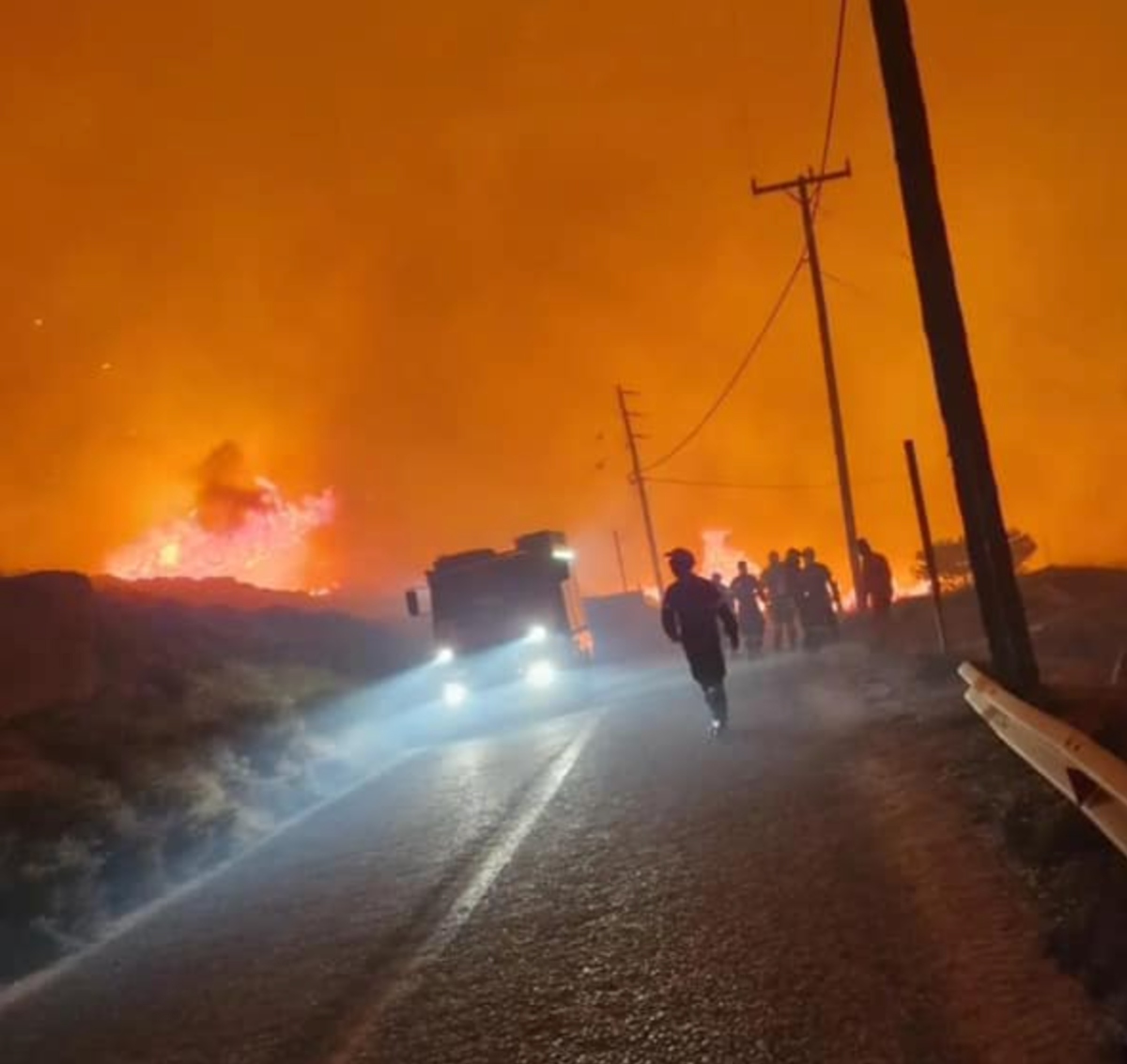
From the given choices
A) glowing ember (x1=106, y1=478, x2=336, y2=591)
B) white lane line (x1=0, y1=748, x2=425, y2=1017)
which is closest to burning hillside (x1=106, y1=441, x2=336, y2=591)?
glowing ember (x1=106, y1=478, x2=336, y2=591)

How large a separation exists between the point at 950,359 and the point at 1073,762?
580 centimetres

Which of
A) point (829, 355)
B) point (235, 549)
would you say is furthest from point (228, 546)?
point (829, 355)

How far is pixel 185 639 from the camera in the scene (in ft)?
104

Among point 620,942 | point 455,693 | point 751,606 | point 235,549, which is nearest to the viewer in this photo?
point 620,942

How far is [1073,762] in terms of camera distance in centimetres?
479

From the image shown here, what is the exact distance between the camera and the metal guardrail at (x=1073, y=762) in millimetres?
4094

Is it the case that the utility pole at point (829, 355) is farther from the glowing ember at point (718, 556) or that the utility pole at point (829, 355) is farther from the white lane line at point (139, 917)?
the glowing ember at point (718, 556)

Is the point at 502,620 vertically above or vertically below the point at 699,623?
above

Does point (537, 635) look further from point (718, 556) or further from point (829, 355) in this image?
point (718, 556)

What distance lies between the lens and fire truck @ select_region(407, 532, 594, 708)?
2191 centimetres

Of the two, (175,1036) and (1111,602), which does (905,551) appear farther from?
(175,1036)

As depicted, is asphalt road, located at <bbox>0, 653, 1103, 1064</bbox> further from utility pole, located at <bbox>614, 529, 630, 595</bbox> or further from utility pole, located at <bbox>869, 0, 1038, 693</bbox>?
utility pole, located at <bbox>614, 529, 630, 595</bbox>

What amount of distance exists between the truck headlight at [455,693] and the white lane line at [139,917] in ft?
24.3

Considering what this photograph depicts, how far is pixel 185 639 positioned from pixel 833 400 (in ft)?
60.7
